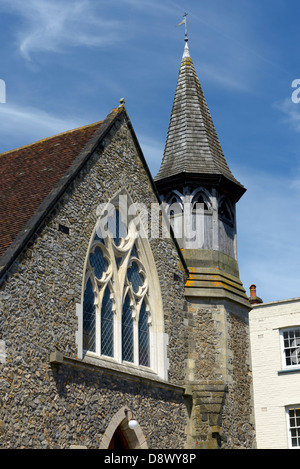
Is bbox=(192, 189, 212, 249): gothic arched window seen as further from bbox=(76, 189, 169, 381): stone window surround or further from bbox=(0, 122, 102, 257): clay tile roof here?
bbox=(0, 122, 102, 257): clay tile roof

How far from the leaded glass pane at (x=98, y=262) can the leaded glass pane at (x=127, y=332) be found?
1005mm

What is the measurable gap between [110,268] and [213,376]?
3.54 metres

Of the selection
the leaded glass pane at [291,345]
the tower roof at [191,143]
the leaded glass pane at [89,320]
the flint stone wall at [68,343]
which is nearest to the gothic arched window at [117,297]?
the leaded glass pane at [89,320]

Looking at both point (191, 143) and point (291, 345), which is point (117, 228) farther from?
point (291, 345)

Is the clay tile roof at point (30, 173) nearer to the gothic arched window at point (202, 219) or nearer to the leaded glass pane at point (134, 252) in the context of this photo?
the leaded glass pane at point (134, 252)

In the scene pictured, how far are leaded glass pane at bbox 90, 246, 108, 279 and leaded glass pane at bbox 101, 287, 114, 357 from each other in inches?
15.1

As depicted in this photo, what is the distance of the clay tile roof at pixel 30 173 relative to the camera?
42.2 ft

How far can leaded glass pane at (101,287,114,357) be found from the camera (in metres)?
13.7

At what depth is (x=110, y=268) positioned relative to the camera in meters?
14.3

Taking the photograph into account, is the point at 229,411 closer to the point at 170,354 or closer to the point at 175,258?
the point at 170,354

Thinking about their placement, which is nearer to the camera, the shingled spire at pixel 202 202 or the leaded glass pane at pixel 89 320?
the leaded glass pane at pixel 89 320

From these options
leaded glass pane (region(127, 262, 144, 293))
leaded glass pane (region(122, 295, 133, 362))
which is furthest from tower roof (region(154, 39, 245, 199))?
leaded glass pane (region(122, 295, 133, 362))

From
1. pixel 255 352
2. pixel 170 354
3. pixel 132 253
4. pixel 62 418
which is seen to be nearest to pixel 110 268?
pixel 132 253

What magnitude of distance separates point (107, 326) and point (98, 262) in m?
1.27
